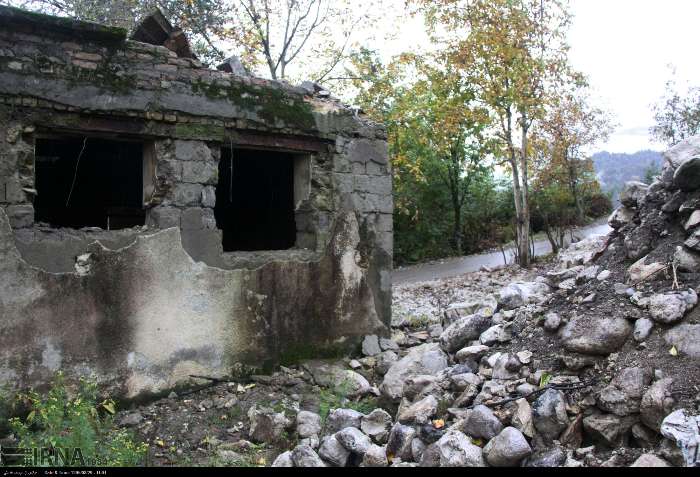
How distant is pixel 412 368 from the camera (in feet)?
16.2

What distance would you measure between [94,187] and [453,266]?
983cm

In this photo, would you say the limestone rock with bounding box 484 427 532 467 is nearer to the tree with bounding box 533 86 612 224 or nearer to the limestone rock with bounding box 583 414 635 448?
the limestone rock with bounding box 583 414 635 448

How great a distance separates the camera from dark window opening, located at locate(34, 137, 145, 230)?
23.8 ft

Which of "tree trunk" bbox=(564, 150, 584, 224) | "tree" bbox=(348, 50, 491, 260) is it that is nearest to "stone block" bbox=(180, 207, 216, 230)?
"tree" bbox=(348, 50, 491, 260)

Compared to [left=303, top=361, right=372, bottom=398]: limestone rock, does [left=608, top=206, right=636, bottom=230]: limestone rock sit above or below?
above

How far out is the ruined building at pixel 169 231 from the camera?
4453 mm

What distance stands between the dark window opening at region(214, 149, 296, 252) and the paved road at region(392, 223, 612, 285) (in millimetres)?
5340

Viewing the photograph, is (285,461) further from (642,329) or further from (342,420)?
(642,329)

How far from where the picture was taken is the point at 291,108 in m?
5.76

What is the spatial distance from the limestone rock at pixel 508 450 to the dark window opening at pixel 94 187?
561 centimetres

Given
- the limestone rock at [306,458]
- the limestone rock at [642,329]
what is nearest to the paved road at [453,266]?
the limestone rock at [642,329]

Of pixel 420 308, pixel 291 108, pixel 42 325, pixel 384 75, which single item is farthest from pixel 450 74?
pixel 42 325

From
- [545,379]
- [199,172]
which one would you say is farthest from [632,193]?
[199,172]

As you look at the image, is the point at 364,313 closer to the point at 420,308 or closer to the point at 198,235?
the point at 198,235
